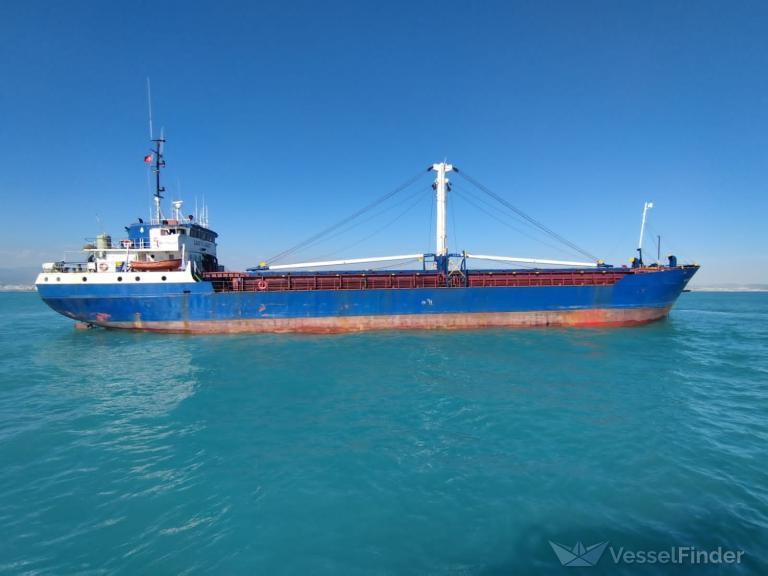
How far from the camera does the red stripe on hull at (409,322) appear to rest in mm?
21625

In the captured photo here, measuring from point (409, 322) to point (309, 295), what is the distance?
278 inches

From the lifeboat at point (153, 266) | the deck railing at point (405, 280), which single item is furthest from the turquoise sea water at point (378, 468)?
the deck railing at point (405, 280)

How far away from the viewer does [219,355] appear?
15.8 metres

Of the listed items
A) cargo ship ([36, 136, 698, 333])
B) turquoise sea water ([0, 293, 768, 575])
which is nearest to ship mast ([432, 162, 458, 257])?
cargo ship ([36, 136, 698, 333])

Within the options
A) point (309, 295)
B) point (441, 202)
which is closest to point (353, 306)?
point (309, 295)

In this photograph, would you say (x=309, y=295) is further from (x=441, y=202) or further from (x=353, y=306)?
(x=441, y=202)

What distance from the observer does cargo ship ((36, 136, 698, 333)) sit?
69.8 ft

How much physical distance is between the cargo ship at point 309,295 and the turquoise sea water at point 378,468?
8.55 meters

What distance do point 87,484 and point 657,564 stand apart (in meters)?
9.39

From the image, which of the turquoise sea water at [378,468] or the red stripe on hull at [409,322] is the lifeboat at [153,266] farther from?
the turquoise sea water at [378,468]

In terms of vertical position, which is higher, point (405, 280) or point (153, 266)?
point (153, 266)

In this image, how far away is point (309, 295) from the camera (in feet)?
71.2

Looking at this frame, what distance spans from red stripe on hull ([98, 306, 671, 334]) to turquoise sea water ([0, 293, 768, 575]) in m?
8.45

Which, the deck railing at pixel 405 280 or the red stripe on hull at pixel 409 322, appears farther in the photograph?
the deck railing at pixel 405 280
